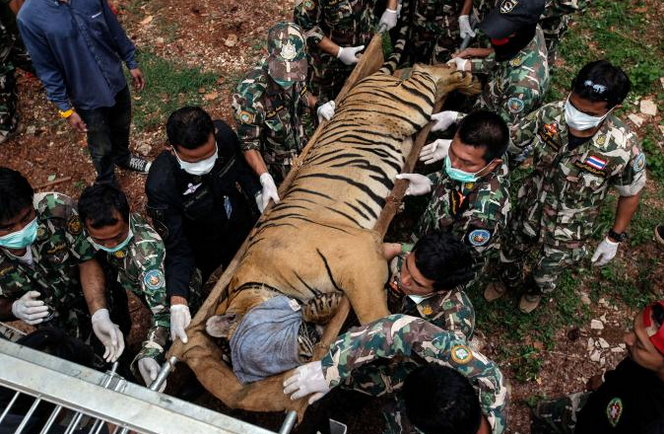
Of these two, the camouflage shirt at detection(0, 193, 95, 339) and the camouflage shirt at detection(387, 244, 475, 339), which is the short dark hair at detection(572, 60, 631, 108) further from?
the camouflage shirt at detection(0, 193, 95, 339)

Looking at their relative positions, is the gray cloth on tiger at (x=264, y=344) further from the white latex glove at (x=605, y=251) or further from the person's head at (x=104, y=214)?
the white latex glove at (x=605, y=251)

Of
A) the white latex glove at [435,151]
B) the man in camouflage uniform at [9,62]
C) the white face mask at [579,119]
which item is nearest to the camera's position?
the white face mask at [579,119]

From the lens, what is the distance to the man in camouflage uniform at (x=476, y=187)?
3.21 meters

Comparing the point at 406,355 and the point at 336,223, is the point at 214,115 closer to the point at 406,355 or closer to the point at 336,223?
the point at 336,223

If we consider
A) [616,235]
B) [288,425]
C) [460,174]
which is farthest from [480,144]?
[288,425]

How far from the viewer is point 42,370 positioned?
64.6 inches

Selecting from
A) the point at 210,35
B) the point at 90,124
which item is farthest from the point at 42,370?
the point at 210,35

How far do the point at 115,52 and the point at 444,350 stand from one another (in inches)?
160

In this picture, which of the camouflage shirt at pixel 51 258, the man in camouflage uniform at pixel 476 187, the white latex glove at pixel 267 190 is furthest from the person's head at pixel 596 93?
the camouflage shirt at pixel 51 258

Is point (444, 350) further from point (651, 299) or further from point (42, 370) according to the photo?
point (651, 299)

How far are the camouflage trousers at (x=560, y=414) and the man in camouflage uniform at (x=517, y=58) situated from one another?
204 cm

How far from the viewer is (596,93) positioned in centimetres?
317

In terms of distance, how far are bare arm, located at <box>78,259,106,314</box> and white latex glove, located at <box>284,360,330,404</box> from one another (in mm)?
1452

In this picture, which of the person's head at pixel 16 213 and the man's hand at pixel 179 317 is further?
the man's hand at pixel 179 317
